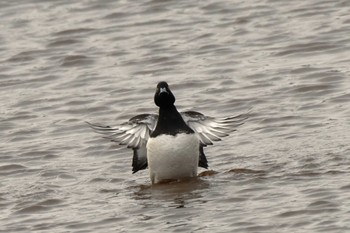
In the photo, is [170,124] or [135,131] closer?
[170,124]

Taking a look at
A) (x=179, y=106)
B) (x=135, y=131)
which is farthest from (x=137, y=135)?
(x=179, y=106)

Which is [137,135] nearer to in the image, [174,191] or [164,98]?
[164,98]

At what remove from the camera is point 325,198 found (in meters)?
11.3

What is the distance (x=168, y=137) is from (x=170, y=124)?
0.51ft

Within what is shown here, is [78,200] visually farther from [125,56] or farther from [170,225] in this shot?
[125,56]

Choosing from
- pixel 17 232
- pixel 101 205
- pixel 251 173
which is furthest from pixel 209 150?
pixel 17 232

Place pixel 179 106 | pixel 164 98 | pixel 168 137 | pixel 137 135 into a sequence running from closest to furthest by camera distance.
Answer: pixel 168 137 < pixel 164 98 < pixel 137 135 < pixel 179 106

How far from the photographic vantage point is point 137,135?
13031mm

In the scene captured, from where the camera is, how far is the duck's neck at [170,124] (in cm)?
1245

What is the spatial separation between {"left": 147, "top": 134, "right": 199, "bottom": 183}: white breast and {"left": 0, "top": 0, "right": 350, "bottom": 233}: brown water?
0.15 meters

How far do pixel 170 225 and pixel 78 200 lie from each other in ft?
5.05

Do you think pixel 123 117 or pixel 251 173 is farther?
pixel 123 117

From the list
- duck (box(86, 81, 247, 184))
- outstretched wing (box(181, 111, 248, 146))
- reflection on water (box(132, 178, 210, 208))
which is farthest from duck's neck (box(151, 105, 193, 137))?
reflection on water (box(132, 178, 210, 208))

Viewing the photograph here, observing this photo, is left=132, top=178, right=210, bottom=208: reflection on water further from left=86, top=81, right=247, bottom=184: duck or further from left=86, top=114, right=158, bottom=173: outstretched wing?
left=86, top=114, right=158, bottom=173: outstretched wing
